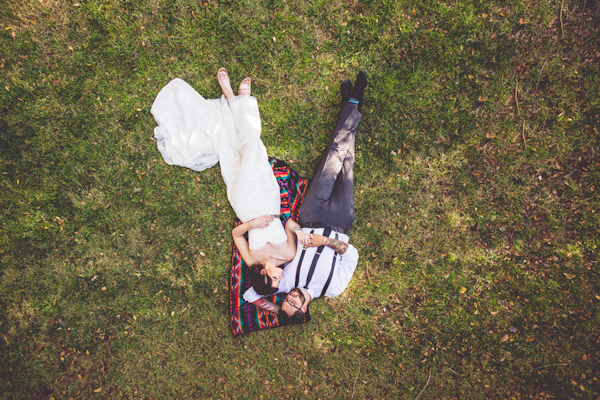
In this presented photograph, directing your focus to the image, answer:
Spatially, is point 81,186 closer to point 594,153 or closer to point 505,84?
point 505,84

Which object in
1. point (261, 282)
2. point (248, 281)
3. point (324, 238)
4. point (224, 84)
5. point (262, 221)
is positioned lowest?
point (248, 281)

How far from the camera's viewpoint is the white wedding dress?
4.11m

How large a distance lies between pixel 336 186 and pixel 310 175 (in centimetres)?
61

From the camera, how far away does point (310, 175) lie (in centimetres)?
471

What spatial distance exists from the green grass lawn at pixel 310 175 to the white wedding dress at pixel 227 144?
34 centimetres

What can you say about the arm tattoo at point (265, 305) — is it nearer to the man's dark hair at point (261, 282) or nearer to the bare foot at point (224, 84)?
the man's dark hair at point (261, 282)

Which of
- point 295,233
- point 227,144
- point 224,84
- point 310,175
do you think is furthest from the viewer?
point 310,175

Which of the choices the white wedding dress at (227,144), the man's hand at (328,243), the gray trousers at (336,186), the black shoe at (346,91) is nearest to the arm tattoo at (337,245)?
the man's hand at (328,243)

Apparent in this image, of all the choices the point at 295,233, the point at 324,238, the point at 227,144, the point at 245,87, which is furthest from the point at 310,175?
the point at 245,87

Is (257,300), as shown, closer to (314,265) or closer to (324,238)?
(314,265)

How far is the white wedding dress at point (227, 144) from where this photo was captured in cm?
411

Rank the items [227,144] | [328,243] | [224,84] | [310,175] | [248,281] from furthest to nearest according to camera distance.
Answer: [310,175]
[248,281]
[224,84]
[227,144]
[328,243]

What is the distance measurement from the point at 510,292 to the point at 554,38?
14.5 feet

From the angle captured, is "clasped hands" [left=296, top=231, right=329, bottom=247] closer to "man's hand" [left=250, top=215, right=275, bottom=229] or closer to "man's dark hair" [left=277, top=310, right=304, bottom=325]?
"man's hand" [left=250, top=215, right=275, bottom=229]
